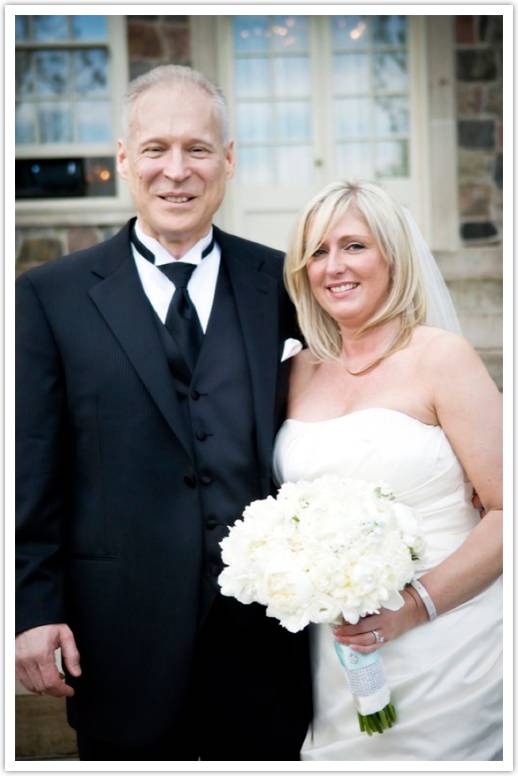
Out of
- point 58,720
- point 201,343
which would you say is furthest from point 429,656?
point 58,720

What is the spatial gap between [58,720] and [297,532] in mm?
1865

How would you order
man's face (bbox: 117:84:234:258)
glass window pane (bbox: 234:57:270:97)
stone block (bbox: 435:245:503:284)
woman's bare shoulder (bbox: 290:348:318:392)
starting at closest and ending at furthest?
man's face (bbox: 117:84:234:258) → woman's bare shoulder (bbox: 290:348:318:392) → stone block (bbox: 435:245:503:284) → glass window pane (bbox: 234:57:270:97)

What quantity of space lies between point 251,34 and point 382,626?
7.07 meters

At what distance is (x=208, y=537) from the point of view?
104 inches

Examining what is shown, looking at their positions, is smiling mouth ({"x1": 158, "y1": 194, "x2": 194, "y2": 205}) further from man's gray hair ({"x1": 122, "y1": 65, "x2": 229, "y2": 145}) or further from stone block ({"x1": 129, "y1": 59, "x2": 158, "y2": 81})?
stone block ({"x1": 129, "y1": 59, "x2": 158, "y2": 81})

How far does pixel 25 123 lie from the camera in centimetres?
816

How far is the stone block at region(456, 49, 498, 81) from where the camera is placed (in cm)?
797

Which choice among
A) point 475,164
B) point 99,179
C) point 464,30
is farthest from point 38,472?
point 464,30

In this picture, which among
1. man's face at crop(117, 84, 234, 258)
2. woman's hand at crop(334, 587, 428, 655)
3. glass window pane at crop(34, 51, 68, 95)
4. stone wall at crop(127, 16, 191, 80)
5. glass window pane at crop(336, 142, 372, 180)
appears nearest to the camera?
woman's hand at crop(334, 587, 428, 655)

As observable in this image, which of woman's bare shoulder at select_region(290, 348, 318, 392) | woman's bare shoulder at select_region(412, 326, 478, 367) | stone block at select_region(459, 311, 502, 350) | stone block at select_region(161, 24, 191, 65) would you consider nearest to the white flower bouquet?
woman's bare shoulder at select_region(412, 326, 478, 367)

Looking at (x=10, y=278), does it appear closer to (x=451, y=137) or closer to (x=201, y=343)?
(x=201, y=343)

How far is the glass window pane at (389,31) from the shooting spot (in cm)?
834

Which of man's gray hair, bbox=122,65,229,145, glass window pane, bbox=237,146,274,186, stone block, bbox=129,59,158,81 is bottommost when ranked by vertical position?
man's gray hair, bbox=122,65,229,145

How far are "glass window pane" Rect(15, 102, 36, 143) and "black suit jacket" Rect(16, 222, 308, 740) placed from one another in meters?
5.89
